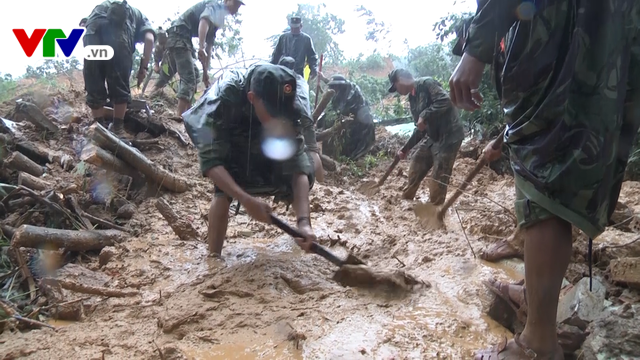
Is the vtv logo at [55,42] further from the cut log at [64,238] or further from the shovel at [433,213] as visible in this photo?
the shovel at [433,213]

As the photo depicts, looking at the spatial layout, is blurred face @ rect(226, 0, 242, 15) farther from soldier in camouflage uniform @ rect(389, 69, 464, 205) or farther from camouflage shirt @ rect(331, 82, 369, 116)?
camouflage shirt @ rect(331, 82, 369, 116)

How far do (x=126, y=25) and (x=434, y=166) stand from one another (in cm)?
368

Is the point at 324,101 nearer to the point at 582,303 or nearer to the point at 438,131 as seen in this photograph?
the point at 438,131

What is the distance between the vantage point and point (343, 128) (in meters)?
7.13

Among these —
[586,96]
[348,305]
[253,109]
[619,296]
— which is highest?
[586,96]

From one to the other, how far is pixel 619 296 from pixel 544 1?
4.04 ft

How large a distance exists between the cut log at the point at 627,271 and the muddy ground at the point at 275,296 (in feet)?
0.90

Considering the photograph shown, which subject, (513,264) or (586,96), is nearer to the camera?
(586,96)

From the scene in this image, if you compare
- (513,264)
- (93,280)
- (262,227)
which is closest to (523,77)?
(513,264)

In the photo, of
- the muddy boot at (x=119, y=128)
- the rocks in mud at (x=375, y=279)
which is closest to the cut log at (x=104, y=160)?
the muddy boot at (x=119, y=128)

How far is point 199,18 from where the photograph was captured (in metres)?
5.32

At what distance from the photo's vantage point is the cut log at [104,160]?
3498mm

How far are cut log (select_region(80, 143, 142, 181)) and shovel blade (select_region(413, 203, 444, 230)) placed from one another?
8.99 ft

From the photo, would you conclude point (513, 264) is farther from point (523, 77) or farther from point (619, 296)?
point (523, 77)
